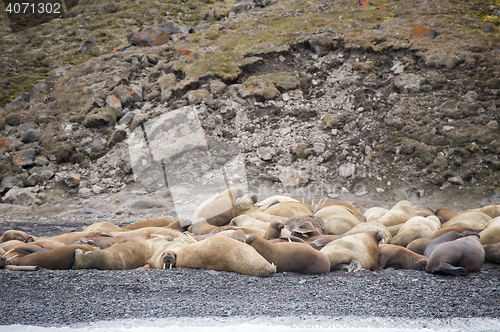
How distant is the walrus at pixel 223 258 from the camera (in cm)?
426

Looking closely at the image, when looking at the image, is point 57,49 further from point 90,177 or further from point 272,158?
point 272,158

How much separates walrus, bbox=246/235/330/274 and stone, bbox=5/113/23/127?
15.4 meters

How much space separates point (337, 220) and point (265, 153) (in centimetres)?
633

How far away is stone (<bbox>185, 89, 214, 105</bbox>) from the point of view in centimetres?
1405

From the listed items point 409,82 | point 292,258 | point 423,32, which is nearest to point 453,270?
point 292,258

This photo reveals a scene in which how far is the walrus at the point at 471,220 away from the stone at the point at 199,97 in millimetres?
9838

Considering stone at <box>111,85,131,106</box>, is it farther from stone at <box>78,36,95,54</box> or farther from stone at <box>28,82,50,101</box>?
stone at <box>78,36,95,54</box>

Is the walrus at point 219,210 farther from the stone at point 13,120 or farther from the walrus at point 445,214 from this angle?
the stone at point 13,120

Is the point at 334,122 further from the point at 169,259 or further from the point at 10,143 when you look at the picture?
the point at 10,143

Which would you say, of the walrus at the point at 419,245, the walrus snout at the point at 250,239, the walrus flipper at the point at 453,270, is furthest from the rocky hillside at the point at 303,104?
the walrus snout at the point at 250,239

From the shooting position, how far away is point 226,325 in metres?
2.92

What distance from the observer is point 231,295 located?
12.1ft

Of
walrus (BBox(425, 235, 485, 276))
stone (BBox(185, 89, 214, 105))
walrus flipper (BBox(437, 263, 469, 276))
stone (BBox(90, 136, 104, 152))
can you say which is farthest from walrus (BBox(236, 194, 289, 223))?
stone (BBox(90, 136, 104, 152))

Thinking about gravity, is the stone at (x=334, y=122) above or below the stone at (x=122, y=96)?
below
